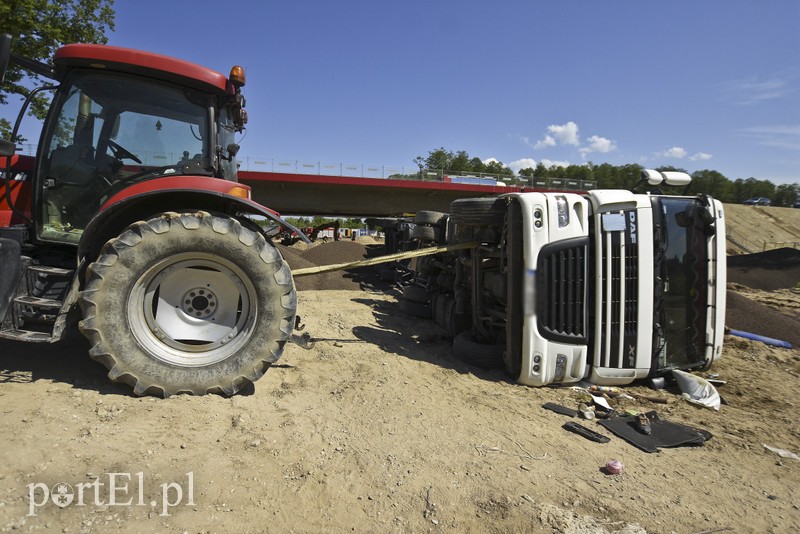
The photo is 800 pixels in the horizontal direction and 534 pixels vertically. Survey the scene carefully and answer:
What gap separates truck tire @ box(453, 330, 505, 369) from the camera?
14.1 feet

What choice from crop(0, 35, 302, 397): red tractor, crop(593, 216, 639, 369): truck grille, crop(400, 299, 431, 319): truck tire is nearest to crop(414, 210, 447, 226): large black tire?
crop(400, 299, 431, 319): truck tire

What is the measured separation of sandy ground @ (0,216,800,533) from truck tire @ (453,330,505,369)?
468 millimetres

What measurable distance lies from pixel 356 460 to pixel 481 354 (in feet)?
6.98

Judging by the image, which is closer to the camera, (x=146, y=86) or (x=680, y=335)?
(x=146, y=86)

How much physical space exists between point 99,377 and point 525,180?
105 feet

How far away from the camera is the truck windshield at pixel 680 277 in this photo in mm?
→ 4000

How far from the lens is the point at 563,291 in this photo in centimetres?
382

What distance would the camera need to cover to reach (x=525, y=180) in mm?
32156

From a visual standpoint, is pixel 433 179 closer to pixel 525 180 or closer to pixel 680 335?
pixel 525 180

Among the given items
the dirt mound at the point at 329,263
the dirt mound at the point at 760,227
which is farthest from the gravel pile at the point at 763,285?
the dirt mound at the point at 760,227

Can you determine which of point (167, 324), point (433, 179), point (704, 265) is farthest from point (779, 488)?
point (433, 179)

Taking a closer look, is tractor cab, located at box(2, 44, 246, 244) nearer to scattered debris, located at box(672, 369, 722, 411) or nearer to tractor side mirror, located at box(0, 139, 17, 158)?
tractor side mirror, located at box(0, 139, 17, 158)
